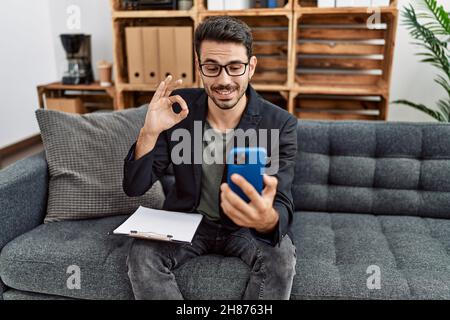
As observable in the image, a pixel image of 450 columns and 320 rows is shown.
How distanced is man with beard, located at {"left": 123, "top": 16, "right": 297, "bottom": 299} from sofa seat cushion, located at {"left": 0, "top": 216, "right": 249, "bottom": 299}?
0.05 meters

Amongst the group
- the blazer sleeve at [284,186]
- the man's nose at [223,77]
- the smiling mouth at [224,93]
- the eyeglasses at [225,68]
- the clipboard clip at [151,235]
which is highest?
the eyeglasses at [225,68]

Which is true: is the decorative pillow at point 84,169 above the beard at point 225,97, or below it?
below

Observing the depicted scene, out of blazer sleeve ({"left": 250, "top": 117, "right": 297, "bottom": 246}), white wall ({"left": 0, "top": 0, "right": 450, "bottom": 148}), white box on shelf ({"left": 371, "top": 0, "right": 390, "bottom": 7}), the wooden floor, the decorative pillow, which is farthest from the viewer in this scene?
the wooden floor

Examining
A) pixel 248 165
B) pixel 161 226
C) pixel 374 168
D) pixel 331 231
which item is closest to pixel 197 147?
pixel 161 226

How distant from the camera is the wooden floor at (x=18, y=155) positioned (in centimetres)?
306

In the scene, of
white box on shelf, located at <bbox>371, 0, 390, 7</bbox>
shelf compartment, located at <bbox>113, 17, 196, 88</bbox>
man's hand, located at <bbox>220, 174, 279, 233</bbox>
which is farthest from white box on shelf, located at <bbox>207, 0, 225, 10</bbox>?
man's hand, located at <bbox>220, 174, 279, 233</bbox>

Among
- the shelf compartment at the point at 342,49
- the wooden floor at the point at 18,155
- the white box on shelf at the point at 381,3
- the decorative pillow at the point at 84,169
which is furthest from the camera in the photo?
the wooden floor at the point at 18,155

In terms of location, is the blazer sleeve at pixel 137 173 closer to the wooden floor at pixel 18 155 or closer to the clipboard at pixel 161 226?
the clipboard at pixel 161 226

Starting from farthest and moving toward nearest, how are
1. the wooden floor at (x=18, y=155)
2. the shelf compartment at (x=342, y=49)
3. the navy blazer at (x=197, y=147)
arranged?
the wooden floor at (x=18, y=155)
the shelf compartment at (x=342, y=49)
the navy blazer at (x=197, y=147)

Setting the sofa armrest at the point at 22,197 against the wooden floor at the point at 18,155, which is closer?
the sofa armrest at the point at 22,197

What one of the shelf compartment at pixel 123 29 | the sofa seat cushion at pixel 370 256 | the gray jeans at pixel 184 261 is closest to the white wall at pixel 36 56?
the shelf compartment at pixel 123 29

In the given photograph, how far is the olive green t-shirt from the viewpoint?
1379 mm

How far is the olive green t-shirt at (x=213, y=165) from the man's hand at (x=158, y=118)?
17 centimetres

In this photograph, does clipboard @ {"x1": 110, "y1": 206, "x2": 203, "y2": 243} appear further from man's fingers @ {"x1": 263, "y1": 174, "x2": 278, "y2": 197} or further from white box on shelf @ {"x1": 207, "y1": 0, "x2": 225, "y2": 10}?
white box on shelf @ {"x1": 207, "y1": 0, "x2": 225, "y2": 10}
